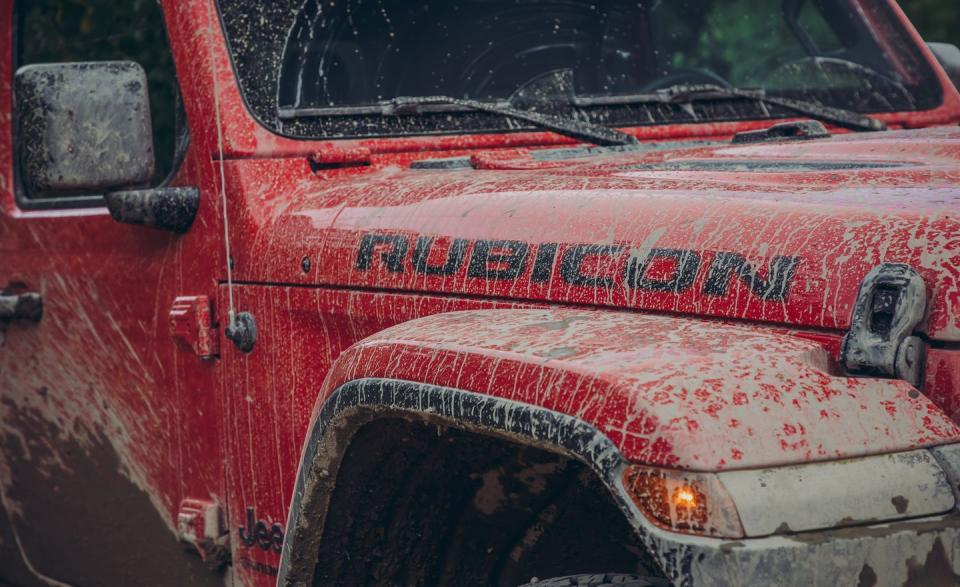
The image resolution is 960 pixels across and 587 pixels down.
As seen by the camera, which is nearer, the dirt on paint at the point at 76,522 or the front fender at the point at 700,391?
the front fender at the point at 700,391

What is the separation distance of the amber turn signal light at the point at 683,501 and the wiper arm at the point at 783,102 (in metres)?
1.65

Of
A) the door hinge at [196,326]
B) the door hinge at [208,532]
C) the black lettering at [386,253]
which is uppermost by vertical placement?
the black lettering at [386,253]

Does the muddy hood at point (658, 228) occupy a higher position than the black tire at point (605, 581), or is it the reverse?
the muddy hood at point (658, 228)

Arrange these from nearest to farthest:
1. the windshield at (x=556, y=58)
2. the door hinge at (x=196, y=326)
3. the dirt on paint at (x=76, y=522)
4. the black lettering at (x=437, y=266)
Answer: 1. the black lettering at (x=437, y=266)
2. the door hinge at (x=196, y=326)
3. the windshield at (x=556, y=58)
4. the dirt on paint at (x=76, y=522)

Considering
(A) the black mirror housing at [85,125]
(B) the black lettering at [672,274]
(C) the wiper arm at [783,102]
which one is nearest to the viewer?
(B) the black lettering at [672,274]

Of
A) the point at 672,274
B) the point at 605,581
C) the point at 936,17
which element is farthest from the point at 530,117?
the point at 936,17

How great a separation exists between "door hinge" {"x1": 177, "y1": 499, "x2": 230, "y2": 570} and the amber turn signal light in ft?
4.31

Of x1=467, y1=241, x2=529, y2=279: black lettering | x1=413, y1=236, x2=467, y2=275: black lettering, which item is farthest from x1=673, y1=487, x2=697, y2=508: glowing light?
x1=413, y1=236, x2=467, y2=275: black lettering

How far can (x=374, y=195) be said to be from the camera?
7.89ft

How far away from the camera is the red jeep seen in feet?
4.96

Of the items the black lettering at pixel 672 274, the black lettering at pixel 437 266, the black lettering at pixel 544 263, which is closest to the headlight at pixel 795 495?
the black lettering at pixel 672 274

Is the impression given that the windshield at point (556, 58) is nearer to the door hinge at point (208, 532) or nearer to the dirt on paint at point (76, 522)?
the door hinge at point (208, 532)

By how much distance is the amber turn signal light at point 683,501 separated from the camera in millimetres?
1422

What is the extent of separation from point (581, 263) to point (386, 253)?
0.41 meters
